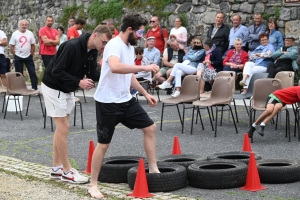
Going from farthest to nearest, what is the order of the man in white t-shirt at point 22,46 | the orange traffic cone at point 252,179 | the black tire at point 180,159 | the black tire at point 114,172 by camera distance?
the man in white t-shirt at point 22,46 → the black tire at point 180,159 → the black tire at point 114,172 → the orange traffic cone at point 252,179

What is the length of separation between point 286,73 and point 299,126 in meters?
1.50

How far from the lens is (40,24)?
24062mm

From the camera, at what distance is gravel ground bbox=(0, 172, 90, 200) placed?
22.6 ft

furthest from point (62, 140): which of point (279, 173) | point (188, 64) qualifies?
point (188, 64)

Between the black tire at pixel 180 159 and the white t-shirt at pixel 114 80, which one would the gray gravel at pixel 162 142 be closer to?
the black tire at pixel 180 159

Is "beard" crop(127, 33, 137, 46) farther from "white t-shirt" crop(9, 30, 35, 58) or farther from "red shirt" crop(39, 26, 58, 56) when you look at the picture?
"white t-shirt" crop(9, 30, 35, 58)

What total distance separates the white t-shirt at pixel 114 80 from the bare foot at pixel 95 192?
0.84m

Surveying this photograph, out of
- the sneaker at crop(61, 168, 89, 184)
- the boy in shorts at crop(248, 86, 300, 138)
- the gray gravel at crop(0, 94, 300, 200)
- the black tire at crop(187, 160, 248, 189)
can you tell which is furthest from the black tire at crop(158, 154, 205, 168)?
the boy in shorts at crop(248, 86, 300, 138)

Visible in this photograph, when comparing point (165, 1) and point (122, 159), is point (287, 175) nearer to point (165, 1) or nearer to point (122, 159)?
point (122, 159)

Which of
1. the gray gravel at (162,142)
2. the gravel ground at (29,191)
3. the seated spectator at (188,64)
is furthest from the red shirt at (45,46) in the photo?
the gravel ground at (29,191)

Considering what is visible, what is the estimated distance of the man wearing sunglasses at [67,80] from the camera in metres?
7.32

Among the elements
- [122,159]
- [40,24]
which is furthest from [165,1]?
[122,159]

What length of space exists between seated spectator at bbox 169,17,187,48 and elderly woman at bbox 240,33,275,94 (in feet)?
8.01

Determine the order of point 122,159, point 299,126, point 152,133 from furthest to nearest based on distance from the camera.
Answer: point 299,126 → point 122,159 → point 152,133
